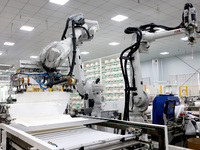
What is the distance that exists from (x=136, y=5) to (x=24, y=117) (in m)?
5.86

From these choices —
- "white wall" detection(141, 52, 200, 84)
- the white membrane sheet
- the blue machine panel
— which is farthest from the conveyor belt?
"white wall" detection(141, 52, 200, 84)

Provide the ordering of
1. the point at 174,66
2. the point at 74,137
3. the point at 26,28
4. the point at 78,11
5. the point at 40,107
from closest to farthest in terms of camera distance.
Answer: the point at 74,137 → the point at 40,107 → the point at 78,11 → the point at 26,28 → the point at 174,66

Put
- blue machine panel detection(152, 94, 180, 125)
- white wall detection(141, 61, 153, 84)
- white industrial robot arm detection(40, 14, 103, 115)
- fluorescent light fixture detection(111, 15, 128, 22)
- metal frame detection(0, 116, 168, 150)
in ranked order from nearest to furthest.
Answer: metal frame detection(0, 116, 168, 150) → white industrial robot arm detection(40, 14, 103, 115) → blue machine panel detection(152, 94, 180, 125) → fluorescent light fixture detection(111, 15, 128, 22) → white wall detection(141, 61, 153, 84)

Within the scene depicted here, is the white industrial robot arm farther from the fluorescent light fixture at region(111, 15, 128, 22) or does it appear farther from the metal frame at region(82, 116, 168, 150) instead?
the fluorescent light fixture at region(111, 15, 128, 22)

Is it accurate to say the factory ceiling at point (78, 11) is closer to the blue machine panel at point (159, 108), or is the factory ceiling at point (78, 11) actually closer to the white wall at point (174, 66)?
the blue machine panel at point (159, 108)

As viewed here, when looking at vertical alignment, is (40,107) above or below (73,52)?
below

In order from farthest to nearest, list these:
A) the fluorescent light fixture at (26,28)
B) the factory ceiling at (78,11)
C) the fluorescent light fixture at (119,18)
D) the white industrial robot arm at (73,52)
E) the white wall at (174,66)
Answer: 1. the white wall at (174,66)
2. the fluorescent light fixture at (26,28)
3. the fluorescent light fixture at (119,18)
4. the factory ceiling at (78,11)
5. the white industrial robot arm at (73,52)

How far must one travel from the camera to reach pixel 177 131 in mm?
3428

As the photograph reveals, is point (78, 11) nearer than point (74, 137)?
No

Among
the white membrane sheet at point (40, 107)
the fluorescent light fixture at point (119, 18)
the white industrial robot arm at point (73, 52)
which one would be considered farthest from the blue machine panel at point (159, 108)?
the fluorescent light fixture at point (119, 18)

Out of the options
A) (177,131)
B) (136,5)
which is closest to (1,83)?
(136,5)

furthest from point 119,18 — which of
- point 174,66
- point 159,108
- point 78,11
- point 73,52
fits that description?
point 174,66

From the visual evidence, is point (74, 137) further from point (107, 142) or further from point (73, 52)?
point (73, 52)

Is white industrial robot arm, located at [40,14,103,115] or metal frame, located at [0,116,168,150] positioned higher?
white industrial robot arm, located at [40,14,103,115]
